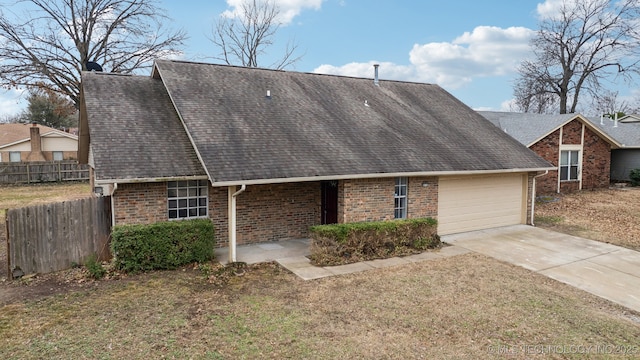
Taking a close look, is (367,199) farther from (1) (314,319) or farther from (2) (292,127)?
(1) (314,319)

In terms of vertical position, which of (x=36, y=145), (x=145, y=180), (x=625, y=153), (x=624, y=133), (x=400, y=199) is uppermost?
(x=624, y=133)

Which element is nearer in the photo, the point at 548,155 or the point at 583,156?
the point at 548,155

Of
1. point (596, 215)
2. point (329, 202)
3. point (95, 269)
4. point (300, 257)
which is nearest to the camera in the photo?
point (95, 269)

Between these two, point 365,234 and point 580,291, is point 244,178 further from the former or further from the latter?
point 580,291

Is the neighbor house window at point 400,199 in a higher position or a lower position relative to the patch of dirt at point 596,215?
higher

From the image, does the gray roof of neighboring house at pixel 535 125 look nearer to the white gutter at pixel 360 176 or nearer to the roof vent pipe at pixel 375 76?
the white gutter at pixel 360 176

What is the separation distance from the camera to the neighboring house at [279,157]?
9883mm

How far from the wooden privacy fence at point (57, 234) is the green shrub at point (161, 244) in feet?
3.24

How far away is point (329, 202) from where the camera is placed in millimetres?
12219

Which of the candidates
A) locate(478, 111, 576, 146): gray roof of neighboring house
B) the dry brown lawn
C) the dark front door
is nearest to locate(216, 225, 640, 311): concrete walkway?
the dry brown lawn

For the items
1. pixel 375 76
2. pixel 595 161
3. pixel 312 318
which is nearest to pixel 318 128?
pixel 375 76

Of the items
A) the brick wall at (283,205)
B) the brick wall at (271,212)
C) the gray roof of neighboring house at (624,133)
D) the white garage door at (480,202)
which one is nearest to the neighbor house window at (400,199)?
the brick wall at (283,205)

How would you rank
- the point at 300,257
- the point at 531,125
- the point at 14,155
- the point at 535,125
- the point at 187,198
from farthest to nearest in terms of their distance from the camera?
1. the point at 14,155
2. the point at 531,125
3. the point at 535,125
4. the point at 187,198
5. the point at 300,257

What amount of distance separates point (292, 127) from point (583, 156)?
19.1 meters
